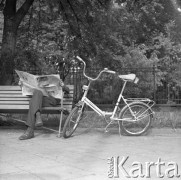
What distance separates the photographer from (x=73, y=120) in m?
7.61

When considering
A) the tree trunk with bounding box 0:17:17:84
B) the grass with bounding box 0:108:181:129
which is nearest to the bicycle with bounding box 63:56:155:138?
the grass with bounding box 0:108:181:129

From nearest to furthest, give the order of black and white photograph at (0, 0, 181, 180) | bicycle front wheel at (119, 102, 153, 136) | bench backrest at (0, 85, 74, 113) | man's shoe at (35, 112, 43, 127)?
1. black and white photograph at (0, 0, 181, 180)
2. man's shoe at (35, 112, 43, 127)
3. bicycle front wheel at (119, 102, 153, 136)
4. bench backrest at (0, 85, 74, 113)

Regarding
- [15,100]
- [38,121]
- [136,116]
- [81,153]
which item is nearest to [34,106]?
[38,121]

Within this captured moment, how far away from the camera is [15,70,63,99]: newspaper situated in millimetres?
7539

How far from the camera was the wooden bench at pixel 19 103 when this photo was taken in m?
7.52

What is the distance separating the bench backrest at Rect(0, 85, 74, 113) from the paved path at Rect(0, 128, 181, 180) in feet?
1.73

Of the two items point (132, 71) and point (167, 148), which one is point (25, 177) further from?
point (132, 71)

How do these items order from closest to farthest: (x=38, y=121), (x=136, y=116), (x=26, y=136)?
(x=38, y=121), (x=26, y=136), (x=136, y=116)

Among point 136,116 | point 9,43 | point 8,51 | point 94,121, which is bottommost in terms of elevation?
point 94,121

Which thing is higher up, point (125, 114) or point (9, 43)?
point (9, 43)

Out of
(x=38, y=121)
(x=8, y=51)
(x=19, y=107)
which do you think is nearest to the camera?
(x=38, y=121)

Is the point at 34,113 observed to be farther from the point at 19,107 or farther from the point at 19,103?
the point at 19,103

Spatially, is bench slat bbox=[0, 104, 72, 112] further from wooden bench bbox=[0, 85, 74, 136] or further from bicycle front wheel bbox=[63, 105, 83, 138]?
bicycle front wheel bbox=[63, 105, 83, 138]

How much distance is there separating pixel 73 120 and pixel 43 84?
35.9 inches
